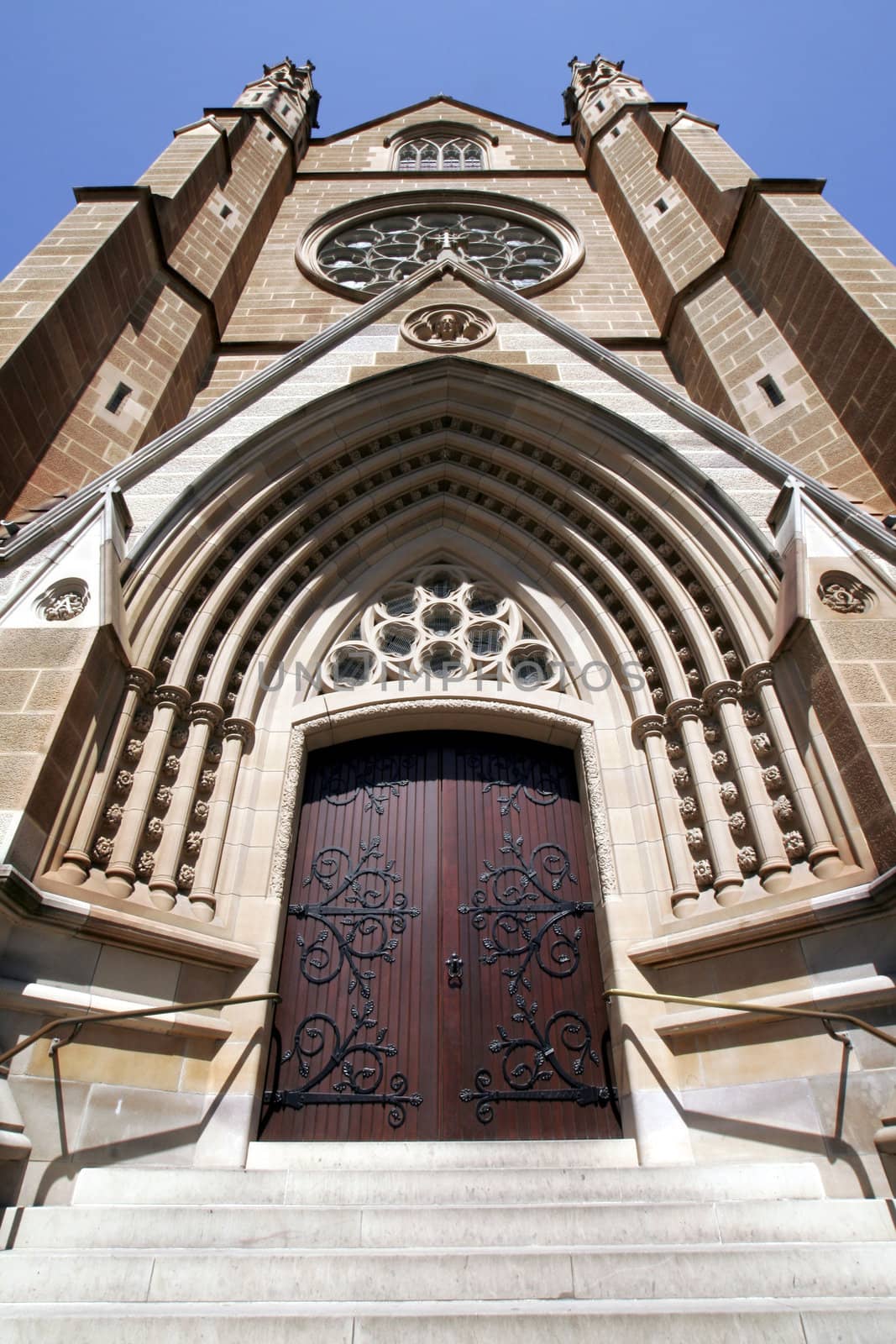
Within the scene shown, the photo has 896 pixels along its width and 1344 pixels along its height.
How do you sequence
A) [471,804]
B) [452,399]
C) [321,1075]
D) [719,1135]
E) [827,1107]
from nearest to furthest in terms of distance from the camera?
[827,1107] → [719,1135] → [321,1075] → [471,804] → [452,399]

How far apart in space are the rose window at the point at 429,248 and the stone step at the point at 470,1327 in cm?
1141

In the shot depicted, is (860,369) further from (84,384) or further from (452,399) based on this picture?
(84,384)

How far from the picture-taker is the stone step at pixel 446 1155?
386 cm

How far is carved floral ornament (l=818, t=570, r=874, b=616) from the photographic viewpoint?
4.44 m

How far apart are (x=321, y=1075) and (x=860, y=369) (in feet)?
22.6

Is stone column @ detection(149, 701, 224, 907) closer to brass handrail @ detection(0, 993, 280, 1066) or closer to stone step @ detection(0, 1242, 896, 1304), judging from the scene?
brass handrail @ detection(0, 993, 280, 1066)

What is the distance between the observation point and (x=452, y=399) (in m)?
6.86

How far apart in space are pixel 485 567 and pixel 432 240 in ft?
25.2

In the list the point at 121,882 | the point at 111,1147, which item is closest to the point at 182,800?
the point at 121,882

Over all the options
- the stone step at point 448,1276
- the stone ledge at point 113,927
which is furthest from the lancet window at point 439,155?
the stone step at point 448,1276

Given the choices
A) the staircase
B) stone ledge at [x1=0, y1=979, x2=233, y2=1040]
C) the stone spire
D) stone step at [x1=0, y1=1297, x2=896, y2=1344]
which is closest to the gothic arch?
stone ledge at [x1=0, y1=979, x2=233, y2=1040]

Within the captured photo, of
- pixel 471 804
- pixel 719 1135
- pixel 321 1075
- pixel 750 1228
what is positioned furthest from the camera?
pixel 471 804

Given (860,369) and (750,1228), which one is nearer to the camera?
(750,1228)

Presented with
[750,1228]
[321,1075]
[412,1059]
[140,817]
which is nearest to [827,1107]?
[750,1228]
